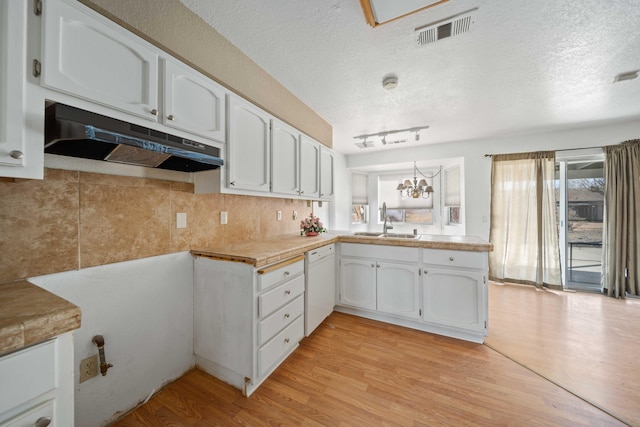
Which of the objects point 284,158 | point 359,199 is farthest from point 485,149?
point 284,158

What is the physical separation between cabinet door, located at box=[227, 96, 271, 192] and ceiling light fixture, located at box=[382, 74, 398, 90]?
116 centimetres

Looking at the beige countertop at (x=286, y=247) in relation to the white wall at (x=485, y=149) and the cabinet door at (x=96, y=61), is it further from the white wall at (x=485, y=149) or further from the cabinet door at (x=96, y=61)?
the white wall at (x=485, y=149)

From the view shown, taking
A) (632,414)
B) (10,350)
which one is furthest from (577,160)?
(10,350)

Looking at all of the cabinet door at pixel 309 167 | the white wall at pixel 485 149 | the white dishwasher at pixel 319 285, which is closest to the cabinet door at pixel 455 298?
the white dishwasher at pixel 319 285

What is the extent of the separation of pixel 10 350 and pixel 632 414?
2.93 m

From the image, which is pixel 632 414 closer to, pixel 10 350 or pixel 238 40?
pixel 10 350

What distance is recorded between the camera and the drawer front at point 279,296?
5.04 ft

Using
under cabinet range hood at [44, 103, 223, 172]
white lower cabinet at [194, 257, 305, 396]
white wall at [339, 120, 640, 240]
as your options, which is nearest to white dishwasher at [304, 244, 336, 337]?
white lower cabinet at [194, 257, 305, 396]

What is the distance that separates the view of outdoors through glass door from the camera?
11.4 feet

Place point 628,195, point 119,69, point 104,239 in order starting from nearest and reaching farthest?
1. point 119,69
2. point 104,239
3. point 628,195

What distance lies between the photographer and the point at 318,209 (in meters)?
3.96

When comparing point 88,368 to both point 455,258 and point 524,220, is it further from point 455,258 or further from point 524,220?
point 524,220

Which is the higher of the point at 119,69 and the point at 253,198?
the point at 119,69

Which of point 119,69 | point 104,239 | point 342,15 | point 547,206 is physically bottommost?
point 104,239
